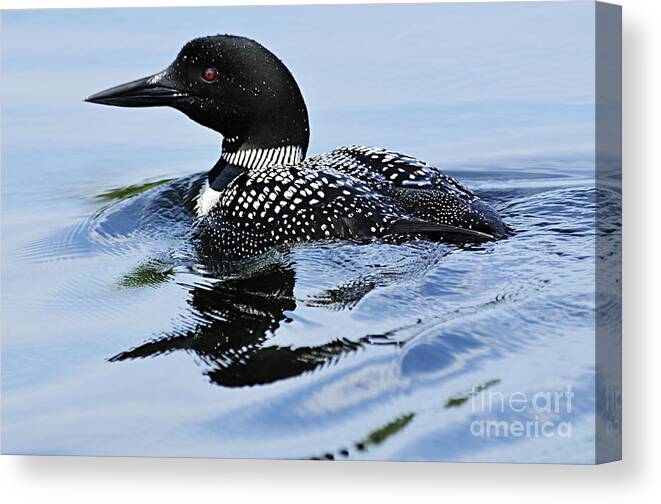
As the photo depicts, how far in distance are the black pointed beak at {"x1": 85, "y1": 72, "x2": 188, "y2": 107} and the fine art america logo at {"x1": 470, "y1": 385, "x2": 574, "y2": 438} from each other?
1.58 metres

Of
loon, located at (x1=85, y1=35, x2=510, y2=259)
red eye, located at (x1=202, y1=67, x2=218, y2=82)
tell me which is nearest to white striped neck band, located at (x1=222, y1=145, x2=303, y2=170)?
loon, located at (x1=85, y1=35, x2=510, y2=259)

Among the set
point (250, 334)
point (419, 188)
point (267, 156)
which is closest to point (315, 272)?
point (250, 334)

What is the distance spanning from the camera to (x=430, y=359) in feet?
14.1

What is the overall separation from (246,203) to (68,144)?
638 mm

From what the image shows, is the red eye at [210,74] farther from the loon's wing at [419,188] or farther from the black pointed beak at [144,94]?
the loon's wing at [419,188]

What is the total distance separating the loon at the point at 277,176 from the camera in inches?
186

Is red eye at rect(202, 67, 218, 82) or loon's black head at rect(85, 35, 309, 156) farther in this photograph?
red eye at rect(202, 67, 218, 82)

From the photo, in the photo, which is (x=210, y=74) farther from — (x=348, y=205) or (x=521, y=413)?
(x=521, y=413)

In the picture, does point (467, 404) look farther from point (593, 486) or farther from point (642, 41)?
point (642, 41)

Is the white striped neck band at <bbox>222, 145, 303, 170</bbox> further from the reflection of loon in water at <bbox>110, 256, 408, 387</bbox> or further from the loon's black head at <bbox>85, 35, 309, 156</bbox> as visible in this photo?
the reflection of loon in water at <bbox>110, 256, 408, 387</bbox>

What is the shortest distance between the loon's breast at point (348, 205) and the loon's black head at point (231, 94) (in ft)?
0.55

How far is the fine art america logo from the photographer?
4246 millimetres

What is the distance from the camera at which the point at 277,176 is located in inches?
191

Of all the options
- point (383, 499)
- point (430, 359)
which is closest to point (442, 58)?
point (430, 359)
